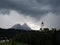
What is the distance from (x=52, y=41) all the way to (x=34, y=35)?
4201 mm

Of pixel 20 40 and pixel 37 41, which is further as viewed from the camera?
pixel 20 40

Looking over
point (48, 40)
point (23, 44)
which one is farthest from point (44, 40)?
point (23, 44)

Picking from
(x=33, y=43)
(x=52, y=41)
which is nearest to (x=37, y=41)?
(x=33, y=43)

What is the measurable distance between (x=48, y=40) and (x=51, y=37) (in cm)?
131

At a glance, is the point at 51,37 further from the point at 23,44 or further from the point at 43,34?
the point at 23,44

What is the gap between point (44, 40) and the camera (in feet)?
136

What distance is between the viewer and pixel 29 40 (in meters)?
42.5

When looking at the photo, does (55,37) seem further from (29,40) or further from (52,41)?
(29,40)

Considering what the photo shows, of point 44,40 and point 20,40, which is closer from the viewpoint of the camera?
point 44,40

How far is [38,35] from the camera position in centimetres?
4312

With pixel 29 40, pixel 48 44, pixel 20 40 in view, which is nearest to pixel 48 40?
pixel 48 44

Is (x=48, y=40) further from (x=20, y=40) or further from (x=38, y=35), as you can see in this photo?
(x=20, y=40)

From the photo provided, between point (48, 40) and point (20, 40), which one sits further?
point (20, 40)

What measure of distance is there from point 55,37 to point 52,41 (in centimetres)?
119
